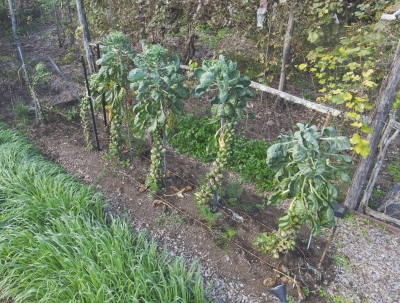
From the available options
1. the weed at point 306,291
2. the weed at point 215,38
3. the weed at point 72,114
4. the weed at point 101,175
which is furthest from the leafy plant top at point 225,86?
the weed at point 215,38

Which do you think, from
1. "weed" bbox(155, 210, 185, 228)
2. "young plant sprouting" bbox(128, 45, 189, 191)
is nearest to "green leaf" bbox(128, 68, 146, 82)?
"young plant sprouting" bbox(128, 45, 189, 191)

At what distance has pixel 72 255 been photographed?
3.12m

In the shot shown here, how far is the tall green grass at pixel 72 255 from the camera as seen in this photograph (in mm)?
2766

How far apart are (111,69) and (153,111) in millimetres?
774

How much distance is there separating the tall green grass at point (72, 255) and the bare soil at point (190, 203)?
0.93ft

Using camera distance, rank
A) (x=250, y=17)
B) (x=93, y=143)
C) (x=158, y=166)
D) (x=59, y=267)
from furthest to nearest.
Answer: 1. (x=250, y=17)
2. (x=93, y=143)
3. (x=158, y=166)
4. (x=59, y=267)

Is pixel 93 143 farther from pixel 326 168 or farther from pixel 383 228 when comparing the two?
pixel 383 228

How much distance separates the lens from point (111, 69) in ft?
12.5

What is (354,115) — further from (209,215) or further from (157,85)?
(157,85)

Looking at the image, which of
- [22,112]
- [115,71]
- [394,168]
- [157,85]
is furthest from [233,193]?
[22,112]

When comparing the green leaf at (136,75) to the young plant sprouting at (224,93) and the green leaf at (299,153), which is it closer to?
the young plant sprouting at (224,93)

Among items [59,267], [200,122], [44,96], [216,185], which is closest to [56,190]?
[59,267]

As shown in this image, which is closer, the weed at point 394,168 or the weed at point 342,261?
the weed at point 342,261

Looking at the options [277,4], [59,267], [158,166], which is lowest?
[59,267]
